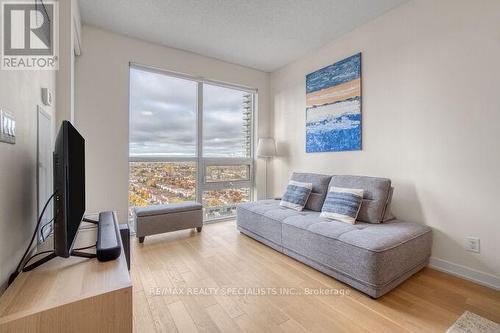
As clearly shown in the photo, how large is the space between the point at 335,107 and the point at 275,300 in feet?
7.96

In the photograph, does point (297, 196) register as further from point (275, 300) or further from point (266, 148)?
point (275, 300)

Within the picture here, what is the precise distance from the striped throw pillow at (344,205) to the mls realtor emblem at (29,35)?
256 cm

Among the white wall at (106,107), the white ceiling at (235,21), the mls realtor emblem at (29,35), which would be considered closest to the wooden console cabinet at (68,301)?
the mls realtor emblem at (29,35)

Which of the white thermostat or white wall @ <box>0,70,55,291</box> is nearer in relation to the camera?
white wall @ <box>0,70,55,291</box>

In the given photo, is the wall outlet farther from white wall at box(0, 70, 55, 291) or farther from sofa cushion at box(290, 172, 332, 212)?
white wall at box(0, 70, 55, 291)

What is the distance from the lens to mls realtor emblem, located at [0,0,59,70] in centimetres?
100

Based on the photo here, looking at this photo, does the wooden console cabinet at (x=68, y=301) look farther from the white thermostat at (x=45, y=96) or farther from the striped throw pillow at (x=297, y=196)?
the striped throw pillow at (x=297, y=196)

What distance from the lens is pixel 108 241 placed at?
1.22 meters

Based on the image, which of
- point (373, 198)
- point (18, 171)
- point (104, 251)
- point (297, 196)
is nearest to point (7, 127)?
point (18, 171)

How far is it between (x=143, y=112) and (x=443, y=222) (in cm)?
375

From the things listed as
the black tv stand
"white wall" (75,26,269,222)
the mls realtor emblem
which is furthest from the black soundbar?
Result: "white wall" (75,26,269,222)

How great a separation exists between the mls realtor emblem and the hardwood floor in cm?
162

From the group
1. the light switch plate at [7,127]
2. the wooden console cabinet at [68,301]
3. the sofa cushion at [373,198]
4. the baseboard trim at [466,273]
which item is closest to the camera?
the wooden console cabinet at [68,301]

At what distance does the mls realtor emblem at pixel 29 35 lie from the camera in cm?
100
